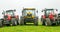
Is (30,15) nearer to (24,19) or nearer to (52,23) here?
(24,19)

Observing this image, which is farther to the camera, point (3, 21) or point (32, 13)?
point (32, 13)

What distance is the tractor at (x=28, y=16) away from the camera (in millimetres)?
25703

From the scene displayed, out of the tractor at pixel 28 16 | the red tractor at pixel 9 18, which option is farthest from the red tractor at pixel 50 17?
the red tractor at pixel 9 18

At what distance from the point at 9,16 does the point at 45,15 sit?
3.95 m

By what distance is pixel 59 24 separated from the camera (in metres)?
24.7

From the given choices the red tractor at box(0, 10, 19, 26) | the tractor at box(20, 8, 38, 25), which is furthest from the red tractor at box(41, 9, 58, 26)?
the red tractor at box(0, 10, 19, 26)

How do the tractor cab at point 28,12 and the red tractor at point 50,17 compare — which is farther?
the tractor cab at point 28,12

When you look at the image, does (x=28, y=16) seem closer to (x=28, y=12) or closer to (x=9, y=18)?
(x=28, y=12)

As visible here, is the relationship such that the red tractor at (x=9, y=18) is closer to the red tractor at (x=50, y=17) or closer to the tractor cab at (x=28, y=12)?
the tractor cab at (x=28, y=12)

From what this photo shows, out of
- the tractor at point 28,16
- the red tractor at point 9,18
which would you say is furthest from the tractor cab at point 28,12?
the red tractor at point 9,18

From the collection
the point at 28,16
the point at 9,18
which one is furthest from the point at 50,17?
the point at 9,18

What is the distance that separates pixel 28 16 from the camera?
26.3 metres

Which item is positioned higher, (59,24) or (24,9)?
(24,9)

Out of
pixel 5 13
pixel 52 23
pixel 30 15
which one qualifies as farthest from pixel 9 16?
pixel 52 23
